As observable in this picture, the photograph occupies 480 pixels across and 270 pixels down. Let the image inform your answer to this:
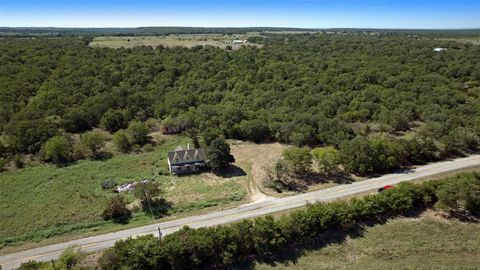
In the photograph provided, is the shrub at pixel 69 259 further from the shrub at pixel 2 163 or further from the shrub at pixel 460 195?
the shrub at pixel 460 195

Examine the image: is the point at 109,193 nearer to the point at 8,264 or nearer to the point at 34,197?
the point at 34,197

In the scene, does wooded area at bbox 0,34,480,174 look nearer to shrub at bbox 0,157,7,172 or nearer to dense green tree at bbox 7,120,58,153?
dense green tree at bbox 7,120,58,153

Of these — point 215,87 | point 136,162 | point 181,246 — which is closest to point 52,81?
point 215,87

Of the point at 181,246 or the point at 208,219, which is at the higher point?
the point at 181,246

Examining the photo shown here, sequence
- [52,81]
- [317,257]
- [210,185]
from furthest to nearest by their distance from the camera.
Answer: [52,81], [210,185], [317,257]

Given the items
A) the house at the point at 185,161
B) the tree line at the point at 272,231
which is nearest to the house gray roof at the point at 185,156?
the house at the point at 185,161

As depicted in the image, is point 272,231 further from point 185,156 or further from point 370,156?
point 370,156
